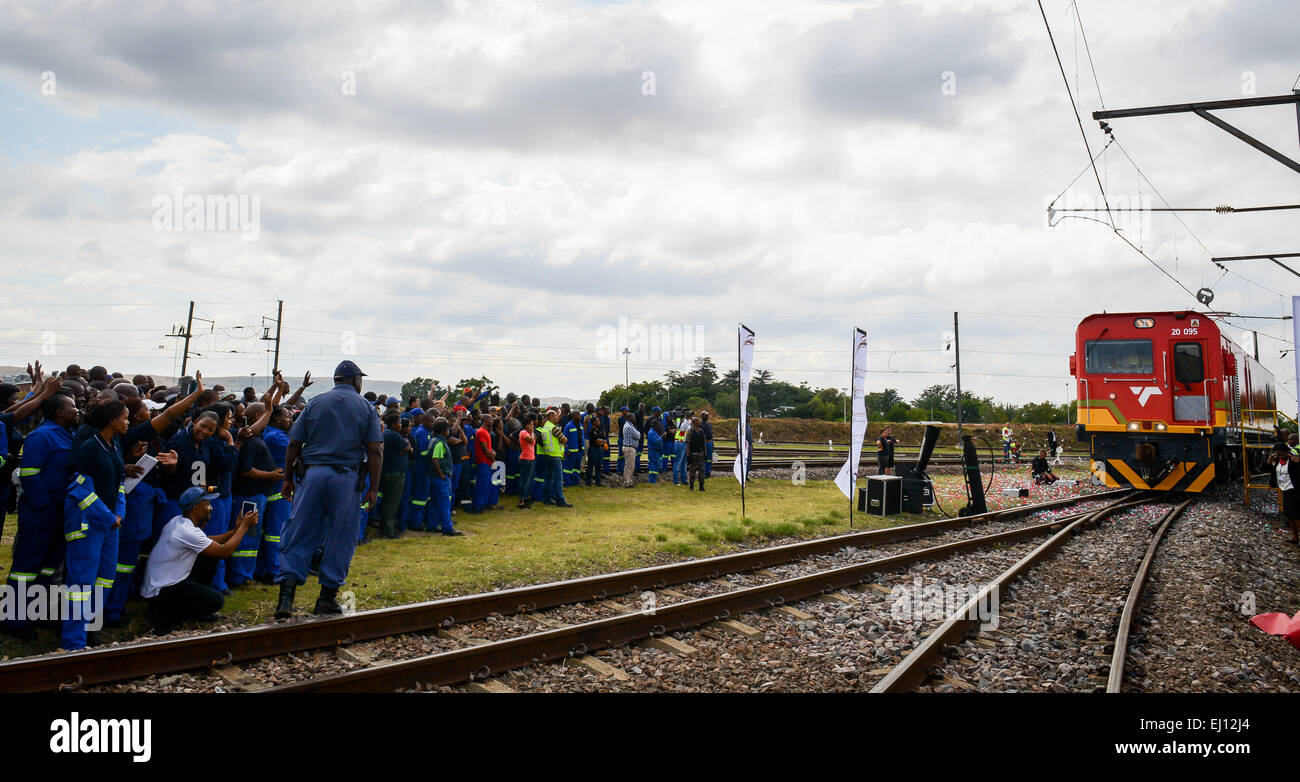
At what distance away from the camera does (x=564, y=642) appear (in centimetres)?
618

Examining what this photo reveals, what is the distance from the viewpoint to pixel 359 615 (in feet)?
20.8

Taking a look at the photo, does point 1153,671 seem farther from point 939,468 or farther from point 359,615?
point 939,468

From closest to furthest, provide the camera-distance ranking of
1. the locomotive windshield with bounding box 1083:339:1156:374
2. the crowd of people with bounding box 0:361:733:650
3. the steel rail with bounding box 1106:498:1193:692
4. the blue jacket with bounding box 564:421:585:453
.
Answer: the steel rail with bounding box 1106:498:1193:692 → the crowd of people with bounding box 0:361:733:650 → the blue jacket with bounding box 564:421:585:453 → the locomotive windshield with bounding box 1083:339:1156:374

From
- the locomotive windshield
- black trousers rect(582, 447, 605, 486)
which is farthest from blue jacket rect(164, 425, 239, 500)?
the locomotive windshield

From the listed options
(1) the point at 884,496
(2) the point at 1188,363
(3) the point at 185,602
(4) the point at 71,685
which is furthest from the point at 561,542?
(2) the point at 1188,363

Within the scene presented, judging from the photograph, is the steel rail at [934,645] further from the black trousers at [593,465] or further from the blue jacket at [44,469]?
the black trousers at [593,465]

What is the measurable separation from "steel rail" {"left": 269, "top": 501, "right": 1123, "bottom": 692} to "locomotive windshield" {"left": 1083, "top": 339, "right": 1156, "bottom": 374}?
43.6 feet

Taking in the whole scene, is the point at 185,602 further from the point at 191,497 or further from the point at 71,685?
the point at 71,685

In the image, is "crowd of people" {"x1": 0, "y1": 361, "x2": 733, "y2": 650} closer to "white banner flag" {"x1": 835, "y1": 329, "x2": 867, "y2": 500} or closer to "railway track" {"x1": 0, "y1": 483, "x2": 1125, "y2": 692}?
"railway track" {"x1": 0, "y1": 483, "x2": 1125, "y2": 692}

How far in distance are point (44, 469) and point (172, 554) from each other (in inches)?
45.0

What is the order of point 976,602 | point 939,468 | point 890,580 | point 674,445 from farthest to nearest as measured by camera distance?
point 939,468 → point 674,445 → point 890,580 → point 976,602

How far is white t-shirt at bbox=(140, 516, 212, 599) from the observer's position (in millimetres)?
6594
